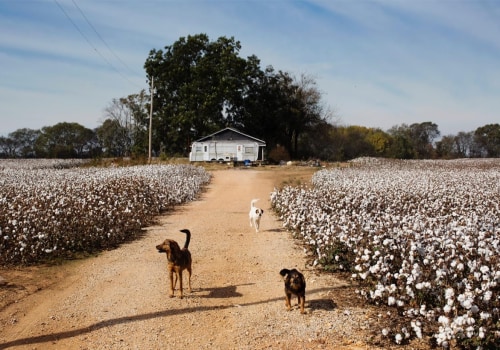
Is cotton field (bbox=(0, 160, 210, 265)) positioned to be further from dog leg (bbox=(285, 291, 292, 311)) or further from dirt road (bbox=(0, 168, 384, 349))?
dog leg (bbox=(285, 291, 292, 311))

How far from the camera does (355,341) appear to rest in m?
5.98

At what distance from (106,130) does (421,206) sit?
308 ft

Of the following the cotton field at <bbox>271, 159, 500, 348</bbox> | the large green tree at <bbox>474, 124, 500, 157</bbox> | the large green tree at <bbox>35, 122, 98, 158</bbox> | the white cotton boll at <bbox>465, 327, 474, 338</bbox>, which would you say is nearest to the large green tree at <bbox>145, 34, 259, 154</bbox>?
the large green tree at <bbox>35, 122, 98, 158</bbox>

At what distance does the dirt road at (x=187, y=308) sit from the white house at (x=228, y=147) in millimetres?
46542

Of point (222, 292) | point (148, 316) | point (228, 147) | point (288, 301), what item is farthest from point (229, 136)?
point (148, 316)

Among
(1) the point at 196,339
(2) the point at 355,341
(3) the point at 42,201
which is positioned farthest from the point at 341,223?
(3) the point at 42,201

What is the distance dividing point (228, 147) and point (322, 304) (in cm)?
5111

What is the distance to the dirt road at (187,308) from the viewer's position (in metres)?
6.01

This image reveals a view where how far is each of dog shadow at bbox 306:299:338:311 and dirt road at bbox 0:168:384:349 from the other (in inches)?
0.6

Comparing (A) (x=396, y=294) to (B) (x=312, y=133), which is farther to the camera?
(B) (x=312, y=133)

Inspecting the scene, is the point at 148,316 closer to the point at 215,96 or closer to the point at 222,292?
the point at 222,292

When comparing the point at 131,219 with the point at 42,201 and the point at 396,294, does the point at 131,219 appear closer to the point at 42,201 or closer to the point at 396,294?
the point at 42,201

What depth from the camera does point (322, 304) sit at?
7289mm

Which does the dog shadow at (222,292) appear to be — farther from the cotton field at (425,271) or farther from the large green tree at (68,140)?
the large green tree at (68,140)
